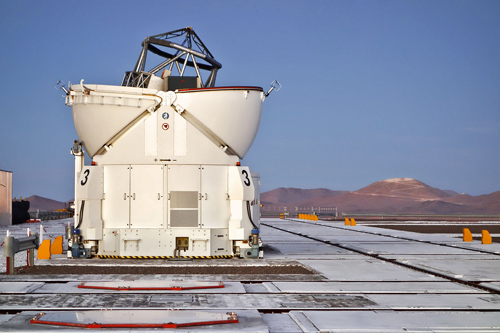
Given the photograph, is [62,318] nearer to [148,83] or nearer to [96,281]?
[96,281]

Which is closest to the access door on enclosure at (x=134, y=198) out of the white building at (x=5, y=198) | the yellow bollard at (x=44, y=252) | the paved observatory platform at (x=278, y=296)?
the paved observatory platform at (x=278, y=296)

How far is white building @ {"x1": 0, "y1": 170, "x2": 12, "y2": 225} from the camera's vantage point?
4403 cm

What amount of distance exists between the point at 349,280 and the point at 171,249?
213 inches

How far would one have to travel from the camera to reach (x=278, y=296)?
10586mm

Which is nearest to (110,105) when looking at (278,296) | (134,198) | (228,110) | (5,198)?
(134,198)

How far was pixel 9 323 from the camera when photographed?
8008 mm

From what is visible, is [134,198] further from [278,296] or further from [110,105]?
[278,296]

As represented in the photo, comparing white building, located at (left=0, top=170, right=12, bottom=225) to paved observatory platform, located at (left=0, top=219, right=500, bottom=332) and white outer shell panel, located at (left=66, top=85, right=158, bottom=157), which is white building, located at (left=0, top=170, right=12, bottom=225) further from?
white outer shell panel, located at (left=66, top=85, right=158, bottom=157)

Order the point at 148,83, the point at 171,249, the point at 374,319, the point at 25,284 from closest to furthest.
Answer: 1. the point at 374,319
2. the point at 25,284
3. the point at 171,249
4. the point at 148,83

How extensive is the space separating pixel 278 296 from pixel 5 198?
129 ft

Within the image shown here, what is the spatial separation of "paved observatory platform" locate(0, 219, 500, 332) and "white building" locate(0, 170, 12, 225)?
1182 inches

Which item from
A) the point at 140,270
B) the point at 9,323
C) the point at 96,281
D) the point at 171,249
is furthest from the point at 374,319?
the point at 171,249

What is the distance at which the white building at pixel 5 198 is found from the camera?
44.0 metres

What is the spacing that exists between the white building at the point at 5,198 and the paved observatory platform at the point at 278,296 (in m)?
30.0
